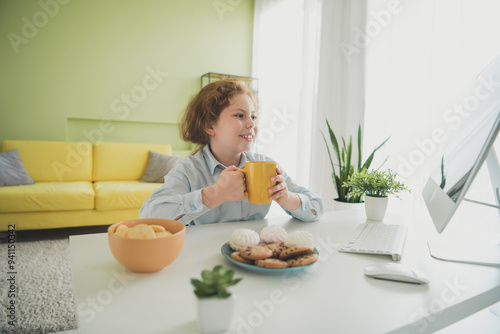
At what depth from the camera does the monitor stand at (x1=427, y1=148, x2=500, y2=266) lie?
2.75 feet

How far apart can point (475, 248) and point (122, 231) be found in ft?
3.10

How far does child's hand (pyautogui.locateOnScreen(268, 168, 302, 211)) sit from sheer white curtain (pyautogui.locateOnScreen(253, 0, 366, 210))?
1.89 metres

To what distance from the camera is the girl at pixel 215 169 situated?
1041mm

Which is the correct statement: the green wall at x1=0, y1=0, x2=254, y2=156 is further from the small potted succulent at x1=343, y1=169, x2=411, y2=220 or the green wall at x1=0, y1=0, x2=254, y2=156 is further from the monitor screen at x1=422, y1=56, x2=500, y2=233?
the monitor screen at x1=422, y1=56, x2=500, y2=233

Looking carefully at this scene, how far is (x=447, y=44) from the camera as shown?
201 centimetres

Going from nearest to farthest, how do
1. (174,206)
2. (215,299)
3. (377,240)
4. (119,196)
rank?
(215,299), (377,240), (174,206), (119,196)

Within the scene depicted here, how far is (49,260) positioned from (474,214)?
2842 millimetres

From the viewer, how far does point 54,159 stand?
354 centimetres

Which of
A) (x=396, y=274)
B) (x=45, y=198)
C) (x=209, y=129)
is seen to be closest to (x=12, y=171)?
(x=45, y=198)

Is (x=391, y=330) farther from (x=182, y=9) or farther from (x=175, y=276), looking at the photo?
(x=182, y=9)

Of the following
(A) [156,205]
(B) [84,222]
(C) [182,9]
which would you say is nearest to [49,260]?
(B) [84,222]

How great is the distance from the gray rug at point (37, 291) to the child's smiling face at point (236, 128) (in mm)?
1159

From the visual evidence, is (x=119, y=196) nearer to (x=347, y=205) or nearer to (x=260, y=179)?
(x=347, y=205)

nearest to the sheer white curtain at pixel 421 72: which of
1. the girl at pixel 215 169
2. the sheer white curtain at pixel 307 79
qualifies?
the sheer white curtain at pixel 307 79
